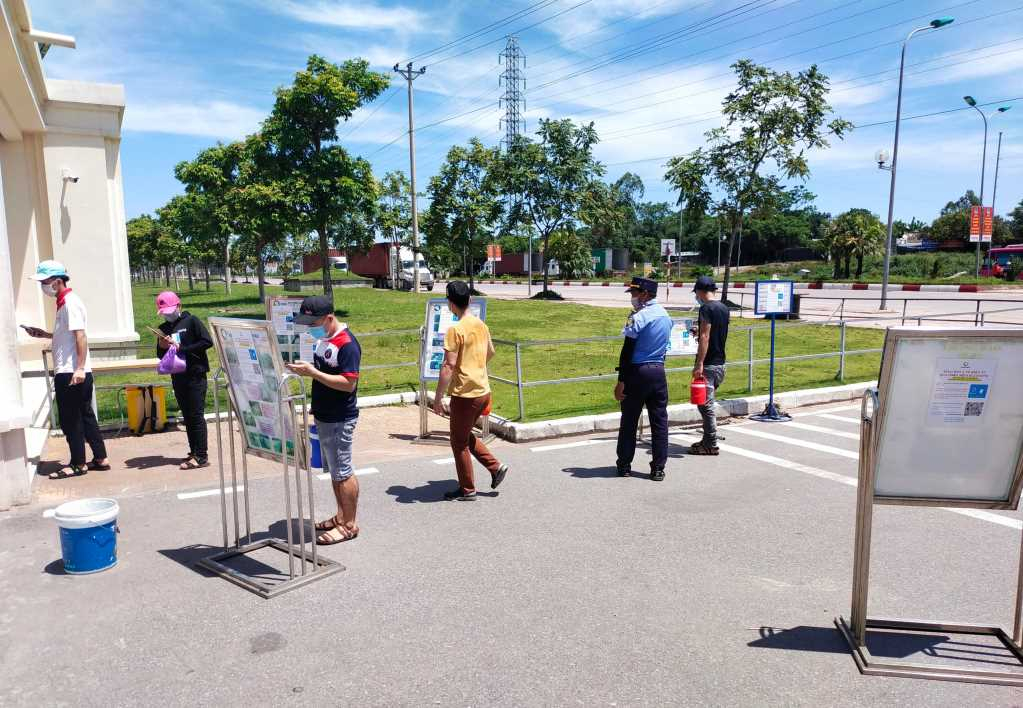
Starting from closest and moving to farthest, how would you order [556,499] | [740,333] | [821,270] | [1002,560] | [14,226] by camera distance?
[1002,560]
[556,499]
[14,226]
[740,333]
[821,270]

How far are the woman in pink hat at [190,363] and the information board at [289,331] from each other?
4.13 feet

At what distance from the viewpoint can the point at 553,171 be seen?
33906mm

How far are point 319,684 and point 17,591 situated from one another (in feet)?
8.03

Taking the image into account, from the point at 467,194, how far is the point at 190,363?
28429 millimetres

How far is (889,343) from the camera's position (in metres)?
3.54

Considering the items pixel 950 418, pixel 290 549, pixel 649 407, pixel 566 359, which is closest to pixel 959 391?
pixel 950 418

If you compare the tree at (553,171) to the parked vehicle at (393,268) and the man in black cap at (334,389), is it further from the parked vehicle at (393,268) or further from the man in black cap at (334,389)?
the man in black cap at (334,389)

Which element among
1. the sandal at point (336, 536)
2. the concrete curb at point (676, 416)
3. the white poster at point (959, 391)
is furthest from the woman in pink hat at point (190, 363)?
the white poster at point (959, 391)

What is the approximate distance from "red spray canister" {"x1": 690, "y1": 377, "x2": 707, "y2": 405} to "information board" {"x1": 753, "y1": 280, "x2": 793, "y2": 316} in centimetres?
276

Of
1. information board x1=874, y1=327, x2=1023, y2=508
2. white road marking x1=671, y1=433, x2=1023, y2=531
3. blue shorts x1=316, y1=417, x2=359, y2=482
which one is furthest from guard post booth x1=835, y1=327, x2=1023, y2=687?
blue shorts x1=316, y1=417, x2=359, y2=482

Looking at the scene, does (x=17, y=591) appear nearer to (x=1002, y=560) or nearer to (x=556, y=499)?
(x=556, y=499)

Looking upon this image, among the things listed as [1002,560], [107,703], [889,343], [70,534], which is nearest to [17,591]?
[70,534]

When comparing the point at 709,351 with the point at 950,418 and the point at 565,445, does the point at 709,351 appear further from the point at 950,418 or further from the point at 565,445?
the point at 950,418

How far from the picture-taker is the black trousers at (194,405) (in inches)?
284
